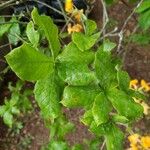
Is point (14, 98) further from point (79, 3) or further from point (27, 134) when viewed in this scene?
point (27, 134)

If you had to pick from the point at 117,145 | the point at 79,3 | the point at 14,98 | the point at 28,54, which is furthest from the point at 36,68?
the point at 79,3

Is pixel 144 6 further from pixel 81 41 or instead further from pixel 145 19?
pixel 81 41

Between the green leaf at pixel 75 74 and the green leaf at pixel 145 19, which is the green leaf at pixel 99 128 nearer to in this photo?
the green leaf at pixel 75 74

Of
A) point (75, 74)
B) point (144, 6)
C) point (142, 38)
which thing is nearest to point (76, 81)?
point (75, 74)

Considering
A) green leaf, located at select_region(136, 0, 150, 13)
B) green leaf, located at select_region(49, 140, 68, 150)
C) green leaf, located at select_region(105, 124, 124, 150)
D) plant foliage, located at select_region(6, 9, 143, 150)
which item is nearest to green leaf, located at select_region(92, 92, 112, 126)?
plant foliage, located at select_region(6, 9, 143, 150)

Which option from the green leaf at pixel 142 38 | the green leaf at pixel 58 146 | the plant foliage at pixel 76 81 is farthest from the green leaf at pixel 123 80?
the green leaf at pixel 142 38
